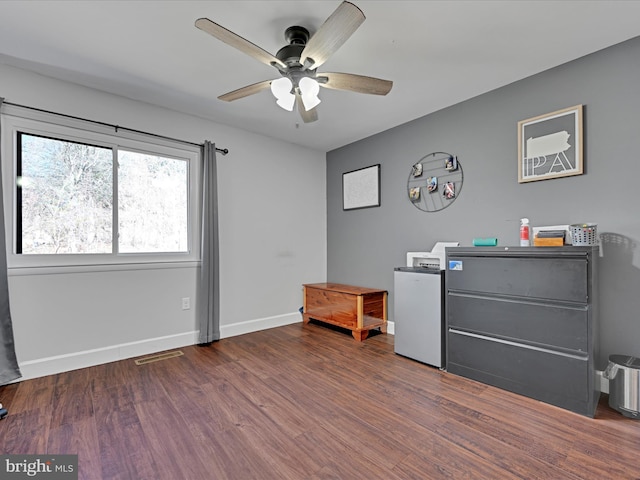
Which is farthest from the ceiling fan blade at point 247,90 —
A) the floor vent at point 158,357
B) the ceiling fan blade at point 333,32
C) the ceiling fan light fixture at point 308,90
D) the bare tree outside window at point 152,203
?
the floor vent at point 158,357

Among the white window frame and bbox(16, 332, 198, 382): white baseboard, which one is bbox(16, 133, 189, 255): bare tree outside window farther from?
bbox(16, 332, 198, 382): white baseboard

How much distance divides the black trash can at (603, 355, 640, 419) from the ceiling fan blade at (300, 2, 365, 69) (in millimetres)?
2567

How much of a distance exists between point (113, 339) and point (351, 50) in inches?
128

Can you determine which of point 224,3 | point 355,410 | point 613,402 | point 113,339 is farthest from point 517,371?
point 113,339

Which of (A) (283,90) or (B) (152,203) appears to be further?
(B) (152,203)

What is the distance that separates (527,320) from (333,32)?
2.24m

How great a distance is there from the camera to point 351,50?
2.21 metres

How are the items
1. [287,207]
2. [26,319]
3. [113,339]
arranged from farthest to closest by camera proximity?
[287,207] → [113,339] → [26,319]

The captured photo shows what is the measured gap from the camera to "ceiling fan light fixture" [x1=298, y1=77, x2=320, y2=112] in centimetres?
202

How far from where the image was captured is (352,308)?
348 centimetres

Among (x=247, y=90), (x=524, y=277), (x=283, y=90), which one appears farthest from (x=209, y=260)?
(x=524, y=277)

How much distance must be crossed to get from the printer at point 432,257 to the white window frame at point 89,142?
2408mm

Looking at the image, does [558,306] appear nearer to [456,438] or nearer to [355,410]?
[456,438]

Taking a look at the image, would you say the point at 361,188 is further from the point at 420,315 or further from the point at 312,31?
the point at 312,31
